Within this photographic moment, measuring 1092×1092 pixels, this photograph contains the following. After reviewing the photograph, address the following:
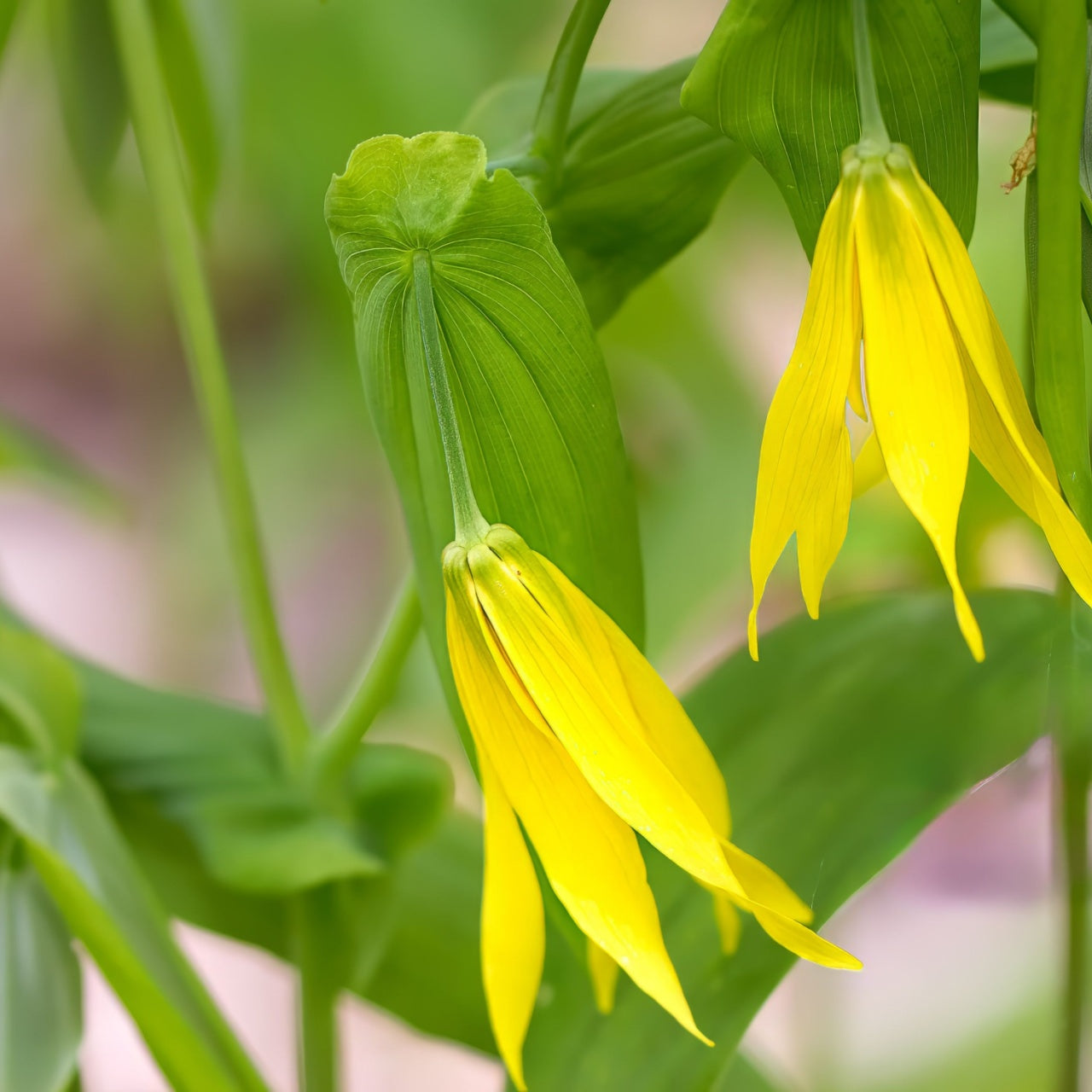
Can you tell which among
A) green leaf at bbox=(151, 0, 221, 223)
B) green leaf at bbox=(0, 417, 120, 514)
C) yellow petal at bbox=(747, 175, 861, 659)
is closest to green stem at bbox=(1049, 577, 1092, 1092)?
yellow petal at bbox=(747, 175, 861, 659)

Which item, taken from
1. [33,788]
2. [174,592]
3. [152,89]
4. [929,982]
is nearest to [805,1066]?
[929,982]

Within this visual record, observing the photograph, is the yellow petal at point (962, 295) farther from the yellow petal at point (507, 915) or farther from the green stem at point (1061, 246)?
the yellow petal at point (507, 915)

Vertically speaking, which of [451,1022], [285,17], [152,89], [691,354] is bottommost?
[451,1022]

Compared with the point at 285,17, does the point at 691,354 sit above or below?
below

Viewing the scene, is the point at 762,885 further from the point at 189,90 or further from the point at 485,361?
the point at 189,90

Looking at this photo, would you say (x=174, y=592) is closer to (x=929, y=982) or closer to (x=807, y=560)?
(x=929, y=982)
